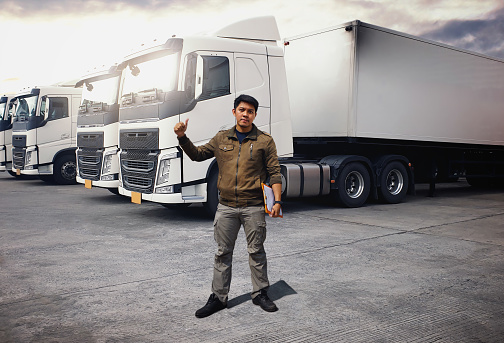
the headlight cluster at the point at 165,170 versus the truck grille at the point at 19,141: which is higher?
the truck grille at the point at 19,141

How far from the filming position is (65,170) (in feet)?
48.4

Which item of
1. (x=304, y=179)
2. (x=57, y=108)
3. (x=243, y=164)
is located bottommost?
(x=304, y=179)

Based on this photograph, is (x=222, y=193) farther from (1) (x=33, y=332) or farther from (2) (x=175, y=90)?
(2) (x=175, y=90)

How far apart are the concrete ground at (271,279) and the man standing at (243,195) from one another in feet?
0.73

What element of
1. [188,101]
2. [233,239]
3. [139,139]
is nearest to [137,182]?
[139,139]

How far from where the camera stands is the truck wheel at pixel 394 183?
10.8m

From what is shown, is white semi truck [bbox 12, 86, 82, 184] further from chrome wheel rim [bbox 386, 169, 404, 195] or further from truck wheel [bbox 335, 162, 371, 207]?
chrome wheel rim [bbox 386, 169, 404, 195]

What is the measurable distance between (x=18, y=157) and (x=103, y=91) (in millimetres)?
5801

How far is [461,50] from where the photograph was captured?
1168 cm

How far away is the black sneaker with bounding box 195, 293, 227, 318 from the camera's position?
150 inches

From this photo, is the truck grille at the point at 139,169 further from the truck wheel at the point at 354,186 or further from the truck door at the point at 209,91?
the truck wheel at the point at 354,186

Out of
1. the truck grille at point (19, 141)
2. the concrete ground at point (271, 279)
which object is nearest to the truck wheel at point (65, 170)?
the truck grille at point (19, 141)

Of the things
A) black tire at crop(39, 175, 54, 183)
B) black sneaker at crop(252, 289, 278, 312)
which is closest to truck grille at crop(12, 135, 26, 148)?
black tire at crop(39, 175, 54, 183)

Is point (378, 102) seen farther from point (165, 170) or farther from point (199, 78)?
point (165, 170)
